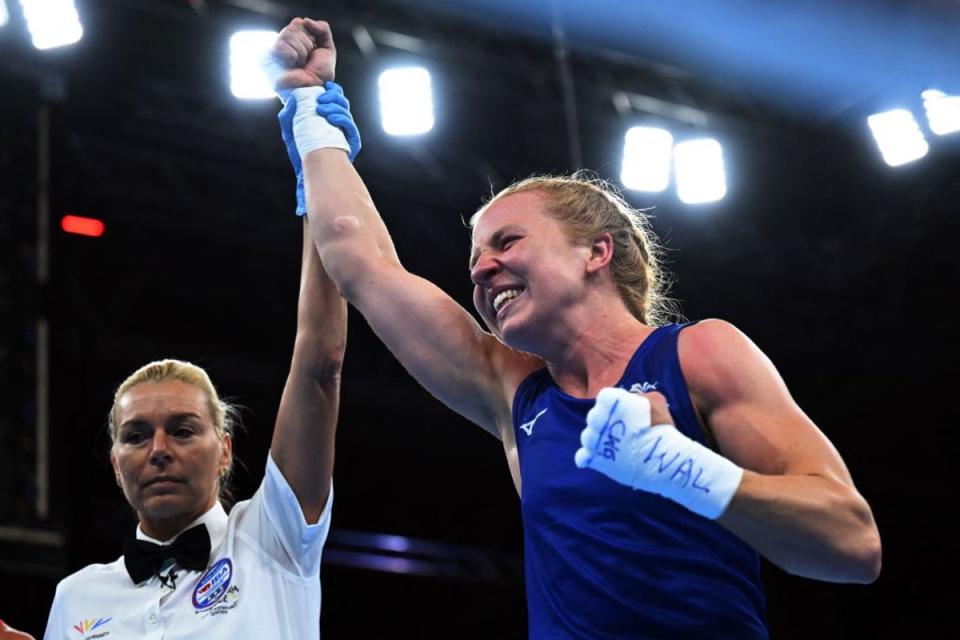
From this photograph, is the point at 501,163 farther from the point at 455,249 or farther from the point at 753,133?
the point at 753,133

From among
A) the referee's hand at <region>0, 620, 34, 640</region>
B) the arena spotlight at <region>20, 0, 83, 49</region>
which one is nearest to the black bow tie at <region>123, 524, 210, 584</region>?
the referee's hand at <region>0, 620, 34, 640</region>

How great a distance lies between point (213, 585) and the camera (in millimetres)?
2697

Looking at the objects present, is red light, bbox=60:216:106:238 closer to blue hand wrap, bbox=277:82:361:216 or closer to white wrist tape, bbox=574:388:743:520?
blue hand wrap, bbox=277:82:361:216

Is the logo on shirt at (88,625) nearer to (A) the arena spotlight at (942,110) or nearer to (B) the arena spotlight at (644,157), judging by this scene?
(B) the arena spotlight at (644,157)

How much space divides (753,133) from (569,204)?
18.4 ft

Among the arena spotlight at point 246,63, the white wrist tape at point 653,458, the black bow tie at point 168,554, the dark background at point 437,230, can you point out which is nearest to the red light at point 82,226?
the dark background at point 437,230

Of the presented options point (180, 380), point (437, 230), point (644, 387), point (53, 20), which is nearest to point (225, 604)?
point (180, 380)

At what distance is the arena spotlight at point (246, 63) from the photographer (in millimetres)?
6457

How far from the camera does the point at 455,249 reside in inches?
325

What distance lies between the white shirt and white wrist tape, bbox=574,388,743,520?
3.54 feet

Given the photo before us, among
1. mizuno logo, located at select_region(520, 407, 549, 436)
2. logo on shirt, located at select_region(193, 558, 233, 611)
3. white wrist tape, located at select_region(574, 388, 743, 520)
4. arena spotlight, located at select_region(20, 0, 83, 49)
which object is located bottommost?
logo on shirt, located at select_region(193, 558, 233, 611)

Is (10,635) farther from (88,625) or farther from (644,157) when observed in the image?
(644,157)

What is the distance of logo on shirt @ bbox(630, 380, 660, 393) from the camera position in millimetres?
2057

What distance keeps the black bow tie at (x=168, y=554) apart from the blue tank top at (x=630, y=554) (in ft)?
3.04
